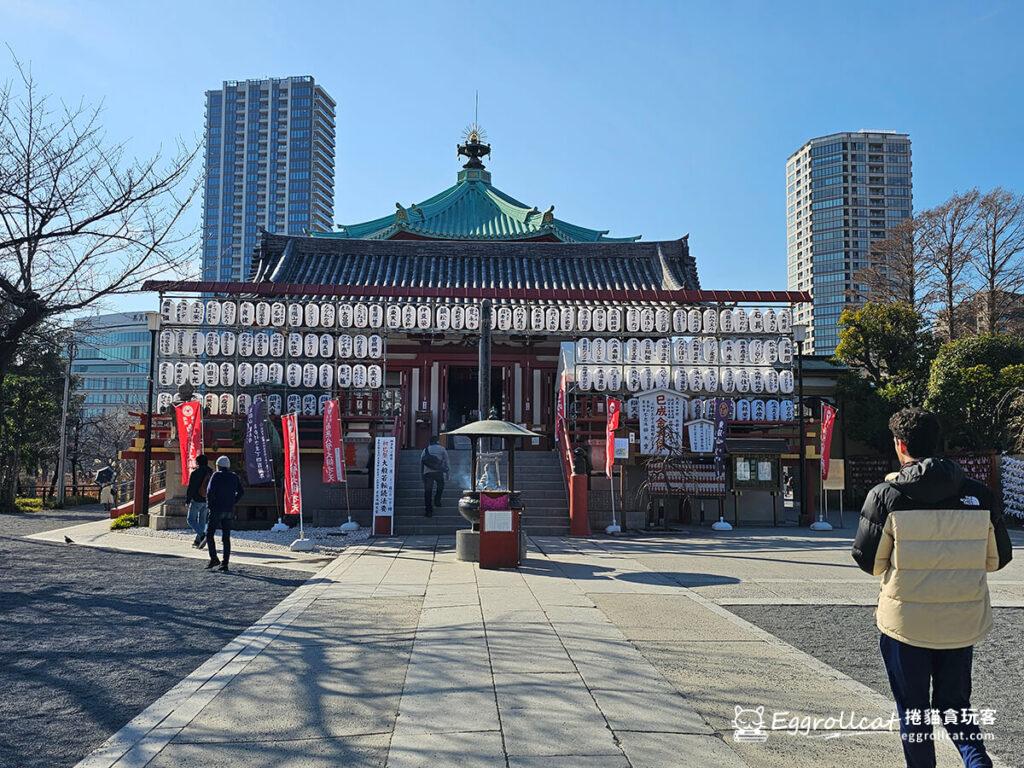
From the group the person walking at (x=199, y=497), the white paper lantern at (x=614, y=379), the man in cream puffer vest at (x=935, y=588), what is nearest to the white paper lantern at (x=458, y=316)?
the white paper lantern at (x=614, y=379)

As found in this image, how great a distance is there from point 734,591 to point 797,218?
8262 cm

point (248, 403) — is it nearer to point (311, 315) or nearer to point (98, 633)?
point (311, 315)

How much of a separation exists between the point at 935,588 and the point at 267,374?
1701cm

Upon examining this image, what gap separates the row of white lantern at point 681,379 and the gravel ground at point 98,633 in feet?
30.7

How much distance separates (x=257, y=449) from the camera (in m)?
16.8

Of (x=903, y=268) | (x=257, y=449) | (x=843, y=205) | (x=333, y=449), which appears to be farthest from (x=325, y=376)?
(x=843, y=205)

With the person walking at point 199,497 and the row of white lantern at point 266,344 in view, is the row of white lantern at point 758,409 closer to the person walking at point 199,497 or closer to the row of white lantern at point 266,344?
the row of white lantern at point 266,344

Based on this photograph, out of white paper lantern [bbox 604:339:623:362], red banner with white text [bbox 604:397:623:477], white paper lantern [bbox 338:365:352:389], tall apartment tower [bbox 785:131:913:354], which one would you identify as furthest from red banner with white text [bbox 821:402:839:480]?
tall apartment tower [bbox 785:131:913:354]

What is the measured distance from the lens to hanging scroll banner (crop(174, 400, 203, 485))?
16.5 m

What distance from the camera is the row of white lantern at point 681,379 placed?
1859cm

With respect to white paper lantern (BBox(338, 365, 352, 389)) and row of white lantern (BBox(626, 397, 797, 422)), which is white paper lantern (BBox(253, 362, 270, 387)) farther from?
row of white lantern (BBox(626, 397, 797, 422))

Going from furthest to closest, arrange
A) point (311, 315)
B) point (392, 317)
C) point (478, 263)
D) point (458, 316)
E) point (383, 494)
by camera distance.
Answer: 1. point (478, 263)
2. point (458, 316)
3. point (392, 317)
4. point (311, 315)
5. point (383, 494)

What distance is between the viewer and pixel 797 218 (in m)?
84.6

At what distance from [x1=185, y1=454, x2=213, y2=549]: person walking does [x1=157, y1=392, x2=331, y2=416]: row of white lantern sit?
3.99 metres
